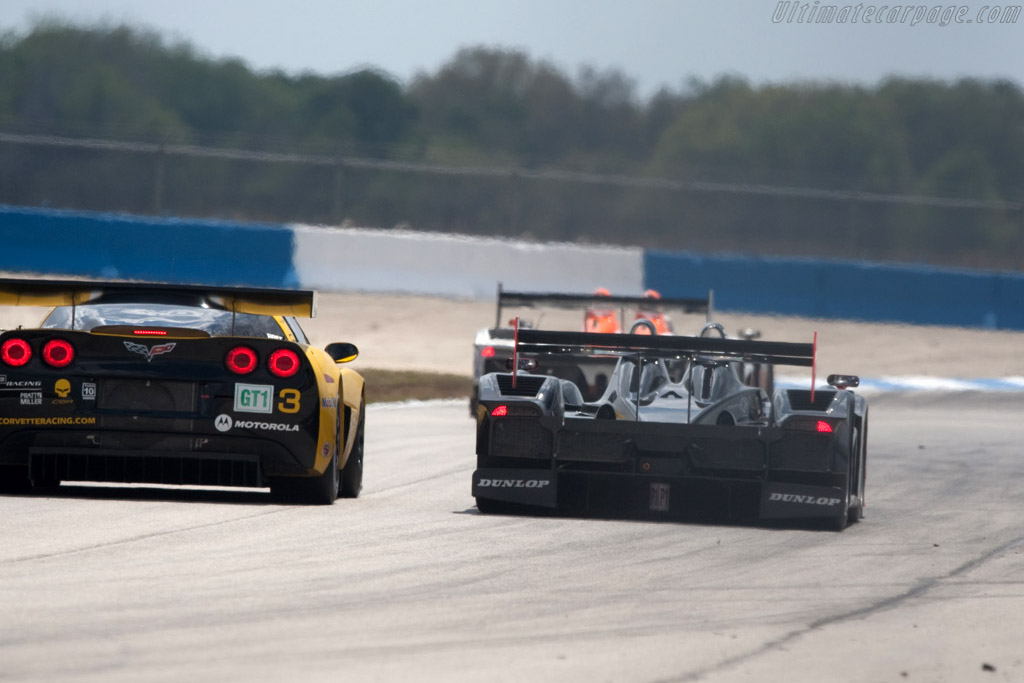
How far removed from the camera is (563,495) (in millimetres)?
8375

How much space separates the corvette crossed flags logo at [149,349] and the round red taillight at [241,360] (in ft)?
0.90

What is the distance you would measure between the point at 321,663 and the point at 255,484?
3.35 metres

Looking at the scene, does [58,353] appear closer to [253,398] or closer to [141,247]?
[253,398]

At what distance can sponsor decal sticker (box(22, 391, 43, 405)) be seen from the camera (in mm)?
7793

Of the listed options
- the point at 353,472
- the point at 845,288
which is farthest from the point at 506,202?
the point at 353,472

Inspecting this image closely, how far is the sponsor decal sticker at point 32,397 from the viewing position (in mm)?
7793

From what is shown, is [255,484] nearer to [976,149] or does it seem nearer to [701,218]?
[701,218]

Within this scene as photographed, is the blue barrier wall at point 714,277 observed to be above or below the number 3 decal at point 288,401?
above

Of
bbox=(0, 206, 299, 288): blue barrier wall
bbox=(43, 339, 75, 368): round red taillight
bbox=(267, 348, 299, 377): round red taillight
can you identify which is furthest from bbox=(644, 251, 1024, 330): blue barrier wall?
bbox=(43, 339, 75, 368): round red taillight

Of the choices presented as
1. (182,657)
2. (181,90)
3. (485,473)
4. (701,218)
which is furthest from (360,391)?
(181,90)

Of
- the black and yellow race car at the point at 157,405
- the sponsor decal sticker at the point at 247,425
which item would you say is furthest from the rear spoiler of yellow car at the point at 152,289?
the sponsor decal sticker at the point at 247,425

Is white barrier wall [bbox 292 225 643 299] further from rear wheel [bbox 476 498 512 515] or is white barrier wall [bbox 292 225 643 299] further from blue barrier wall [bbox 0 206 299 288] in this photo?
rear wheel [bbox 476 498 512 515]

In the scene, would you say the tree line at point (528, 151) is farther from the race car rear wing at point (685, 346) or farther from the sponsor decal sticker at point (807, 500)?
the sponsor decal sticker at point (807, 500)

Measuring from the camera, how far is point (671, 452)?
8273 millimetres
